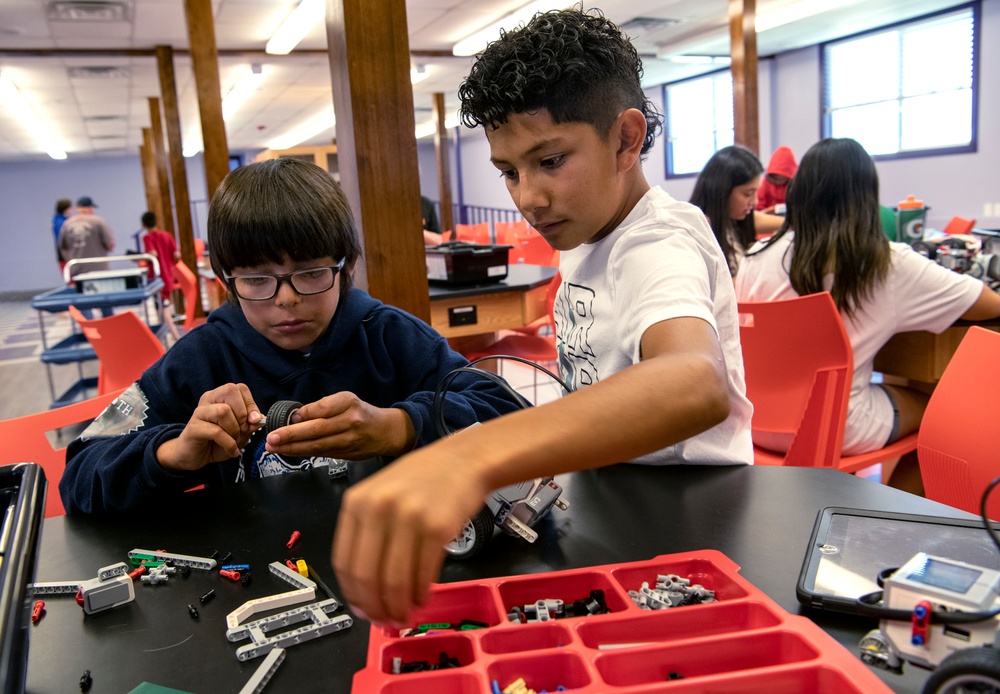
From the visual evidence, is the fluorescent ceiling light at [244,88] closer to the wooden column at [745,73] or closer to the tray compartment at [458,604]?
the wooden column at [745,73]

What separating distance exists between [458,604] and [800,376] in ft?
4.94

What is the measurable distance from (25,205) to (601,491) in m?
22.1

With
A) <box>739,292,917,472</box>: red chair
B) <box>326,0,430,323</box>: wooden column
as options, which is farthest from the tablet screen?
<box>326,0,430,323</box>: wooden column

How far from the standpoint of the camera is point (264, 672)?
60 centimetres

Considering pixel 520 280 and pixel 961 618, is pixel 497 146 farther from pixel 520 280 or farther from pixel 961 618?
pixel 520 280

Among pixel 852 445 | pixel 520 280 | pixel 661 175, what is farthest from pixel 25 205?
pixel 852 445

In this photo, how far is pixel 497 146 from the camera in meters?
1.02

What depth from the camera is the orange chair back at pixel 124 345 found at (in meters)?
2.63

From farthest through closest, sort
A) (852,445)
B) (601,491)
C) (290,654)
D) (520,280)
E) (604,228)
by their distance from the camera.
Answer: (520,280) < (852,445) < (604,228) < (601,491) < (290,654)

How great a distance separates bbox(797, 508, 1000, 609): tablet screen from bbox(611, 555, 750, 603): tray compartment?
76mm

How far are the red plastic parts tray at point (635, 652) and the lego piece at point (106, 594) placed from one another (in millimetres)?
280

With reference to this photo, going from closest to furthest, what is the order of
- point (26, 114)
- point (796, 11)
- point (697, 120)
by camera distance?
point (796, 11) < point (697, 120) < point (26, 114)

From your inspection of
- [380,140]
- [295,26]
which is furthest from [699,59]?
[380,140]

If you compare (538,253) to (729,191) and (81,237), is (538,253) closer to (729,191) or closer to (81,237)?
(729,191)
